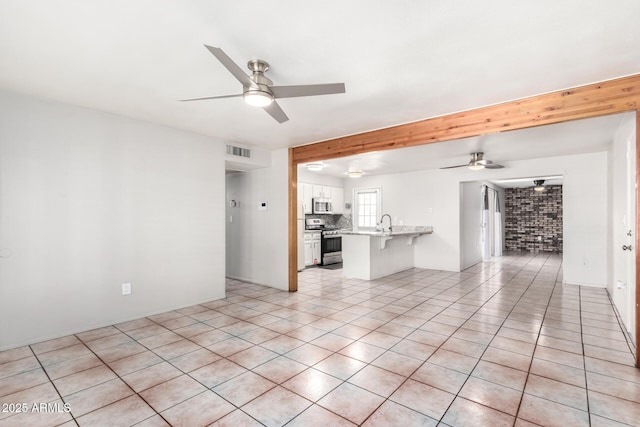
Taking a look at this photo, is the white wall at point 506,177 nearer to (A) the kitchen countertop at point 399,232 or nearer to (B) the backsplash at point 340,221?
(A) the kitchen countertop at point 399,232

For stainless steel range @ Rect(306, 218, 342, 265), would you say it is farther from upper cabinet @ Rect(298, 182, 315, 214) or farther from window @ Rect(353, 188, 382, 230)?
window @ Rect(353, 188, 382, 230)

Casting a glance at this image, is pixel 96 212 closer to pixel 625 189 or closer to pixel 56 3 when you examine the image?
pixel 56 3

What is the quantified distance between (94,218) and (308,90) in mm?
2855

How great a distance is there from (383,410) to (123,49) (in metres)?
3.03

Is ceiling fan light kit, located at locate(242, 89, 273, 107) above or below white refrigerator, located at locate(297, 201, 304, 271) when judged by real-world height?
Result: above

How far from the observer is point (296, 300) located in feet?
15.0

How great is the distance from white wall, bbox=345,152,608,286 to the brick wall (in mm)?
5649

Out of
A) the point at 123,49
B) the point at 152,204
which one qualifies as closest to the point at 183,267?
the point at 152,204

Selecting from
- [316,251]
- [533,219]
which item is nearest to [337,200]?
[316,251]

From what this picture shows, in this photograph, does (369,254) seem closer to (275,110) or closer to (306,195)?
(306,195)

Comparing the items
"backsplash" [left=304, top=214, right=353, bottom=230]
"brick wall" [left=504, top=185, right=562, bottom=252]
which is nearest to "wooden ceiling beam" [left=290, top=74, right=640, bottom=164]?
"backsplash" [left=304, top=214, right=353, bottom=230]

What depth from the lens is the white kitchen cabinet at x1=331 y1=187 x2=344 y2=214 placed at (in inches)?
337

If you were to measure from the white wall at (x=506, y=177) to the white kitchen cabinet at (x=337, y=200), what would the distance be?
589 millimetres

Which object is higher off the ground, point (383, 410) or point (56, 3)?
point (56, 3)
